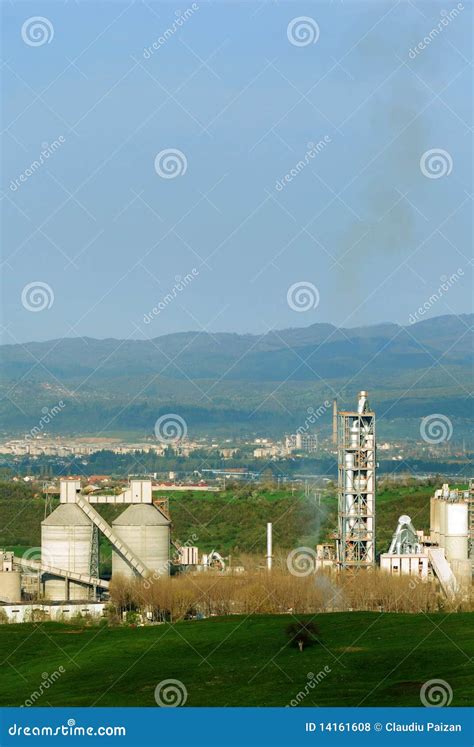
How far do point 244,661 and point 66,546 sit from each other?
786 inches

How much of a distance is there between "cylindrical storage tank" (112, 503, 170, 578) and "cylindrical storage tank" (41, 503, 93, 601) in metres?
1.29

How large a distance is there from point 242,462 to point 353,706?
124651 mm

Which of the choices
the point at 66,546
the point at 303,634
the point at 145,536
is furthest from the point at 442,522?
the point at 66,546

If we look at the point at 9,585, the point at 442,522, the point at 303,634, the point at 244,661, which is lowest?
the point at 244,661

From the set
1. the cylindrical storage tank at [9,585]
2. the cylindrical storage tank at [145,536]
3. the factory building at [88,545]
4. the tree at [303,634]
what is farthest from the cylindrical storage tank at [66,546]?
the tree at [303,634]

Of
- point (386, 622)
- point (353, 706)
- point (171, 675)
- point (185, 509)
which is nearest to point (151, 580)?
point (386, 622)

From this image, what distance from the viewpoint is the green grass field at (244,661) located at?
43688 millimetres

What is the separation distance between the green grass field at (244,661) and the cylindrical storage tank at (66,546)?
770cm

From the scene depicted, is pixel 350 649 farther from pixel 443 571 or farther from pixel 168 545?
pixel 168 545

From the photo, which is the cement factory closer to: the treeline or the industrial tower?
the industrial tower

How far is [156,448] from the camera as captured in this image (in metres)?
193

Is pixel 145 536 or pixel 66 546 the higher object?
pixel 145 536

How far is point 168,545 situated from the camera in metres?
68.8

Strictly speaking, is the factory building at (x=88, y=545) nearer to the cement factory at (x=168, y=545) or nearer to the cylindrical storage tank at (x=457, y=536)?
the cement factory at (x=168, y=545)
